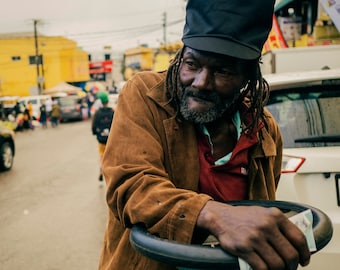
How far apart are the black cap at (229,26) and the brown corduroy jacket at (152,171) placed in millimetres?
249

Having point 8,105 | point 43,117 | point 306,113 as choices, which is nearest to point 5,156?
→ point 306,113

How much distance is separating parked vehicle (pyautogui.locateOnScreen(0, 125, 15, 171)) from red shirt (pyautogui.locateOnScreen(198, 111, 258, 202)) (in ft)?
34.9

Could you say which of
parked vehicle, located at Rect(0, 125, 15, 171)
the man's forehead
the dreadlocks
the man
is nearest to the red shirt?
the man

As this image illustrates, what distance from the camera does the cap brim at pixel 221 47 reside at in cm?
142

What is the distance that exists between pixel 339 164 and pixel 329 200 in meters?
0.26

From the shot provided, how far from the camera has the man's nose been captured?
58.5 inches

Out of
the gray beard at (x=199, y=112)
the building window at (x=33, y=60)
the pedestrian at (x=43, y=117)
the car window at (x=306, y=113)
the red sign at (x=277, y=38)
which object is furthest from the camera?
the building window at (x=33, y=60)

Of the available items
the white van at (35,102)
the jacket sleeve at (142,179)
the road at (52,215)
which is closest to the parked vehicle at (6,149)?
the road at (52,215)

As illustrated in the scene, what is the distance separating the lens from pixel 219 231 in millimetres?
1115

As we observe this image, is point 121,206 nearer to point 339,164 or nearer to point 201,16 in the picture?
point 201,16

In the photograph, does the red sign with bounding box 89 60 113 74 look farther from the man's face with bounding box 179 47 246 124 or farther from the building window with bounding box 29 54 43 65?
the man's face with bounding box 179 47 246 124

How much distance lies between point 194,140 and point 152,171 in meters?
0.28

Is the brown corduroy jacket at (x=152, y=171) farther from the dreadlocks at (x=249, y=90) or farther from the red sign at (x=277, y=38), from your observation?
the red sign at (x=277, y=38)

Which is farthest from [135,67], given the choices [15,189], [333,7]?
[333,7]
